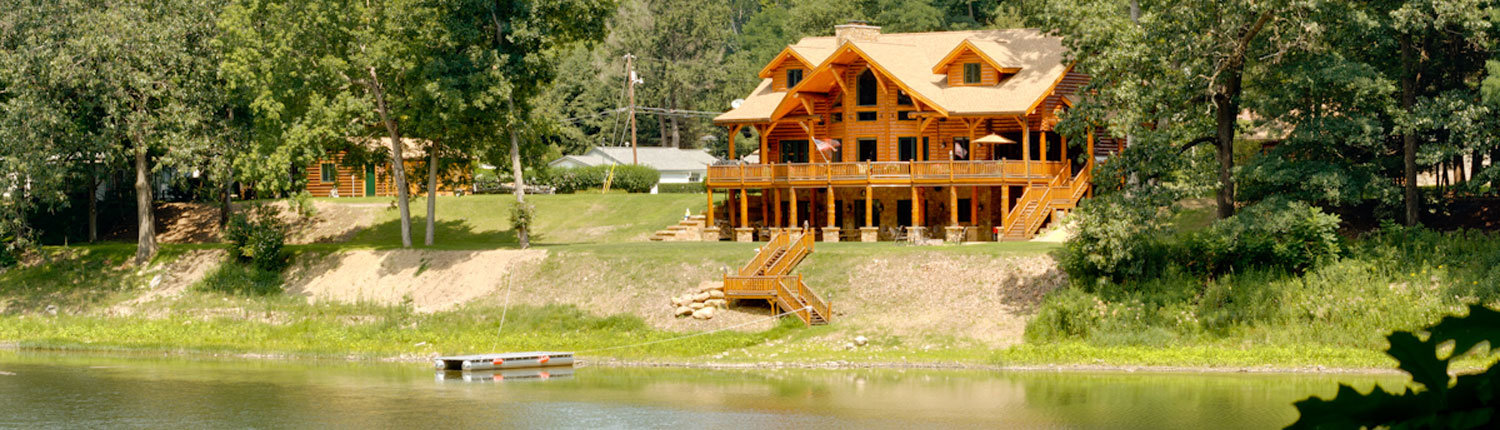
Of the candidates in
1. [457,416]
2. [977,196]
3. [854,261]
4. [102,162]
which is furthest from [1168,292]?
[102,162]

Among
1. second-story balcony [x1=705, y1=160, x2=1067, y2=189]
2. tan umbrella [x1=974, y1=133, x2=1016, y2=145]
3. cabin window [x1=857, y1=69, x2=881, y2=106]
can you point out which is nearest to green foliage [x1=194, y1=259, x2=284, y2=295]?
second-story balcony [x1=705, y1=160, x2=1067, y2=189]

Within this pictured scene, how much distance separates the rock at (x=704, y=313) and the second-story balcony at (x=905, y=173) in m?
12.6

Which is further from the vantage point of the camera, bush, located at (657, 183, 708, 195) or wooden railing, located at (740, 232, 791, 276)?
bush, located at (657, 183, 708, 195)

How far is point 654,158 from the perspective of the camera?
90.4 meters

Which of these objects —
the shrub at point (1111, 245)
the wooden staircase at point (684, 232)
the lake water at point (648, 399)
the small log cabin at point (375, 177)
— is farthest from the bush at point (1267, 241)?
the small log cabin at point (375, 177)

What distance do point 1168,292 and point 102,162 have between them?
4316 cm

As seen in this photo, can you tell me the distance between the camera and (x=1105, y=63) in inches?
1647

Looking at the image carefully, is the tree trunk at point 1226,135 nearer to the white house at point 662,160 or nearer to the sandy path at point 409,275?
the sandy path at point 409,275

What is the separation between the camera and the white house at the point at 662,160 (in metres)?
88.0

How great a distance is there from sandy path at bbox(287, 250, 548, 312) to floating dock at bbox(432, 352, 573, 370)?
804 cm

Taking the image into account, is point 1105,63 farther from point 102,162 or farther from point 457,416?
point 102,162

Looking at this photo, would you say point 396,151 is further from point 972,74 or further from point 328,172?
point 328,172

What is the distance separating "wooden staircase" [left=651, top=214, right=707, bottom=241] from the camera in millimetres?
58344

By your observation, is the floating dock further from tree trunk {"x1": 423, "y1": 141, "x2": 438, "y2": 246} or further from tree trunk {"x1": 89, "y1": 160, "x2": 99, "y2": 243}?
tree trunk {"x1": 89, "y1": 160, "x2": 99, "y2": 243}
